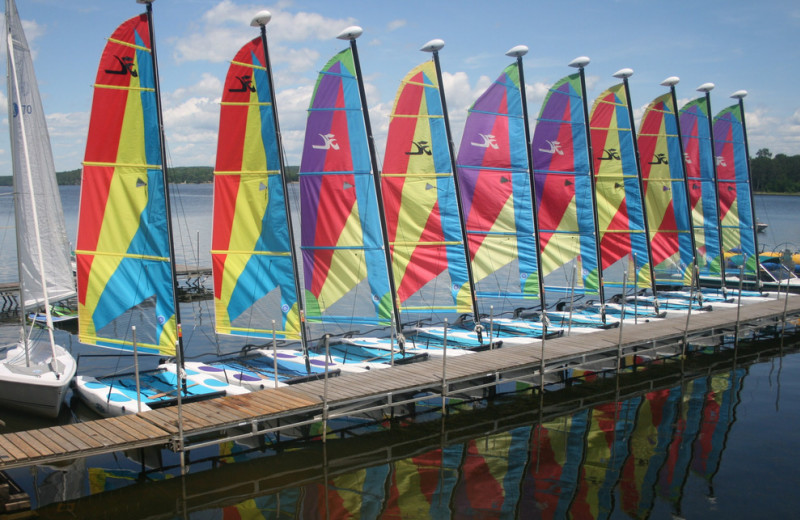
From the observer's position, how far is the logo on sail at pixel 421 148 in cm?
2086

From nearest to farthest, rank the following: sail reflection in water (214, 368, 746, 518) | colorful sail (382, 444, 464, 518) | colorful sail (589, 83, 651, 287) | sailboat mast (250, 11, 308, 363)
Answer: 1. colorful sail (382, 444, 464, 518)
2. sail reflection in water (214, 368, 746, 518)
3. sailboat mast (250, 11, 308, 363)
4. colorful sail (589, 83, 651, 287)

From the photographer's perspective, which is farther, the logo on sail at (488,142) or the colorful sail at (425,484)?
the logo on sail at (488,142)

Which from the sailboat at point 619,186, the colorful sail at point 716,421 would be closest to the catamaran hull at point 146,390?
the colorful sail at point 716,421

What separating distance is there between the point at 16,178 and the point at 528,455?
13.0 metres

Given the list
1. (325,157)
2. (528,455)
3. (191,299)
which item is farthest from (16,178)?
(191,299)

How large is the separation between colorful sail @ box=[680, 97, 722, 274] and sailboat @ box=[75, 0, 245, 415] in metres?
22.2

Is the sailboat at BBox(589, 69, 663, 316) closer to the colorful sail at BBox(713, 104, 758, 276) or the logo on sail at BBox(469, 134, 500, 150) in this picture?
the logo on sail at BBox(469, 134, 500, 150)

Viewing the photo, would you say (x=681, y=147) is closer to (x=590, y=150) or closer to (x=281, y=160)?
(x=590, y=150)

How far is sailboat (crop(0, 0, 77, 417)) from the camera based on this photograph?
52.0 feet

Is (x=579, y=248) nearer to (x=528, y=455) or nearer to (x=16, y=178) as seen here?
(x=528, y=455)

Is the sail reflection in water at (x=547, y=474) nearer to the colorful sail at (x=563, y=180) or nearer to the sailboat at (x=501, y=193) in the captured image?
the sailboat at (x=501, y=193)

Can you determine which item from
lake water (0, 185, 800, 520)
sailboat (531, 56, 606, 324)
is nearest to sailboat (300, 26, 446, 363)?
lake water (0, 185, 800, 520)

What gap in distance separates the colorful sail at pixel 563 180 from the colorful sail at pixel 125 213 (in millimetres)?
12920

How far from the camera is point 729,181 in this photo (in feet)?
104
